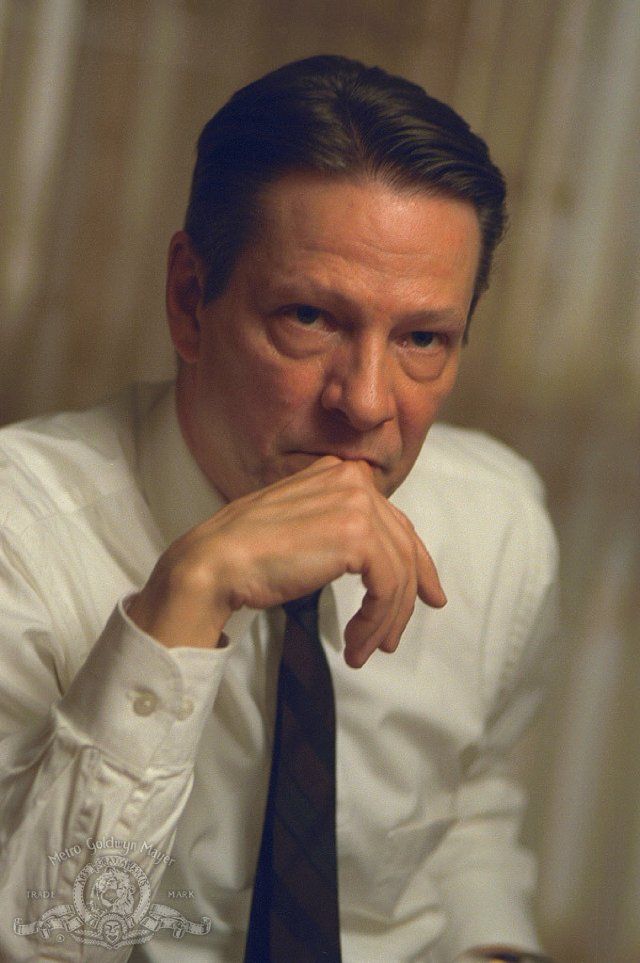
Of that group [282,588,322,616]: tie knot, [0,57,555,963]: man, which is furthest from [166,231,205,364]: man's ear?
[282,588,322,616]: tie knot

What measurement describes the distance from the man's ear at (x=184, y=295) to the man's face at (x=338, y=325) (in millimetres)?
29

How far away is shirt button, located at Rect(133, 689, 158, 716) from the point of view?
65 cm

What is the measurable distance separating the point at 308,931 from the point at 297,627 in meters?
0.24

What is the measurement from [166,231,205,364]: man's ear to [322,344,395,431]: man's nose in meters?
0.15

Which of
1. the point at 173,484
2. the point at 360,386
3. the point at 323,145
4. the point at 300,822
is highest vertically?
the point at 323,145

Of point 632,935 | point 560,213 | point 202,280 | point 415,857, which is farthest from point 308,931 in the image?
point 560,213

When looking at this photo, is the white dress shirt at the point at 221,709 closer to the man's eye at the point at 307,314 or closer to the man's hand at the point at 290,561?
the man's hand at the point at 290,561

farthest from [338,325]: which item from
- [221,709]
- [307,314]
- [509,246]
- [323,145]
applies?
[509,246]

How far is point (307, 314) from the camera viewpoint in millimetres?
759

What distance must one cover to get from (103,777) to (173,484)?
0.31 m

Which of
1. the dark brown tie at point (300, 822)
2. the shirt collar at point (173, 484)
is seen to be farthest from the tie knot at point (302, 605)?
the shirt collar at point (173, 484)

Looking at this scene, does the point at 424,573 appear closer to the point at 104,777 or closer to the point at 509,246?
the point at 104,777

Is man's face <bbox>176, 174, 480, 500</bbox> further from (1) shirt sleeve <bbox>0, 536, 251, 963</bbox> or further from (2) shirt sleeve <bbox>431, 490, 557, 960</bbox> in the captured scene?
(2) shirt sleeve <bbox>431, 490, 557, 960</bbox>

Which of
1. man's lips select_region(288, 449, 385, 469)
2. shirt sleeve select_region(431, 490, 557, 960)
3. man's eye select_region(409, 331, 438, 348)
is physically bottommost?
shirt sleeve select_region(431, 490, 557, 960)
